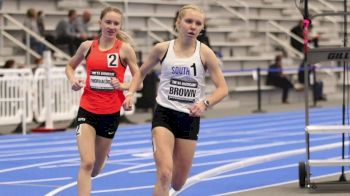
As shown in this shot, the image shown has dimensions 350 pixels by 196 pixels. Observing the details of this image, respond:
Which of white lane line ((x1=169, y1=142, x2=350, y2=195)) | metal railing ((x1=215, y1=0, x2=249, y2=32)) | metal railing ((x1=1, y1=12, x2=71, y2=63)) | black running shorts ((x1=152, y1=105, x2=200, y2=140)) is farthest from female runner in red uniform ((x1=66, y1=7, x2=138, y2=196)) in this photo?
metal railing ((x1=215, y1=0, x2=249, y2=32))

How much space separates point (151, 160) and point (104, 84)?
559 centimetres

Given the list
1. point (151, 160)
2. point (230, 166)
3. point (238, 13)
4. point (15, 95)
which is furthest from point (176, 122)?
point (238, 13)

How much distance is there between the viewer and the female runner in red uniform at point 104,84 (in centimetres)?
946

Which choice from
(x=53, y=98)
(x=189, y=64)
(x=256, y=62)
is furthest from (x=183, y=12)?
(x=256, y=62)

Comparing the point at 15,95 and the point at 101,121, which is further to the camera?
the point at 15,95

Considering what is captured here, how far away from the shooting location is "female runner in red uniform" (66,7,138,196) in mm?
9461

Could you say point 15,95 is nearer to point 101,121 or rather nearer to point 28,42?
point 28,42

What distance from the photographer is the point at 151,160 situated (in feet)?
49.1

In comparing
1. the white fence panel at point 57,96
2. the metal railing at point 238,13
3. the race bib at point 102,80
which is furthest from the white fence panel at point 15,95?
the metal railing at point 238,13

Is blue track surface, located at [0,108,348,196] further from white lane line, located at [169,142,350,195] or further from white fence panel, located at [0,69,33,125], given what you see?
white fence panel, located at [0,69,33,125]

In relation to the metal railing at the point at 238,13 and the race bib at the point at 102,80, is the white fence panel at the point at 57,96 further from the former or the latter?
the metal railing at the point at 238,13

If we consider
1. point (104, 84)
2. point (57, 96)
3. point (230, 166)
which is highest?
point (104, 84)

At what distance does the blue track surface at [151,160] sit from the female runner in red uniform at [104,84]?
1.82 m

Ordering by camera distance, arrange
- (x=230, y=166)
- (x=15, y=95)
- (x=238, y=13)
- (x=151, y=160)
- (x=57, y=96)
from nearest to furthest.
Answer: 1. (x=230, y=166)
2. (x=151, y=160)
3. (x=15, y=95)
4. (x=57, y=96)
5. (x=238, y=13)
